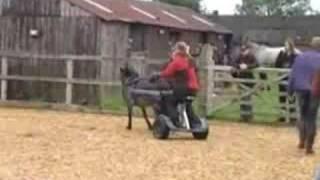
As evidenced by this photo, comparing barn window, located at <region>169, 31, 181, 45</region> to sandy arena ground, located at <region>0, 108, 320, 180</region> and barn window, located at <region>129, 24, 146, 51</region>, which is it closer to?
barn window, located at <region>129, 24, 146, 51</region>

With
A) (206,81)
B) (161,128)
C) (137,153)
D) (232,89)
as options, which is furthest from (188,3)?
(137,153)

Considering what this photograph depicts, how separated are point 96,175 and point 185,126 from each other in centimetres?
418

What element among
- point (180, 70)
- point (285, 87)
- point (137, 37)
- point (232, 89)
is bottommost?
point (232, 89)

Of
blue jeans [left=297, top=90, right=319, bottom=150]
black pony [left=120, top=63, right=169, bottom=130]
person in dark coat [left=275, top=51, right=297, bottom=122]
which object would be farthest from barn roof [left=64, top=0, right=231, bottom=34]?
blue jeans [left=297, top=90, right=319, bottom=150]

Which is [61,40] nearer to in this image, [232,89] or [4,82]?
[4,82]

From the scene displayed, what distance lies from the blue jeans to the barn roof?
13.3 m

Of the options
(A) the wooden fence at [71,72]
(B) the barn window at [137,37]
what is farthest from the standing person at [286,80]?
(B) the barn window at [137,37]

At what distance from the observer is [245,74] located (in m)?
18.2

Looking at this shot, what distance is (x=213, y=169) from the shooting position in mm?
10703

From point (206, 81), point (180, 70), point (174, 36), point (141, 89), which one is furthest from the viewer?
point (174, 36)

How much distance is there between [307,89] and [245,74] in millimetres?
5737

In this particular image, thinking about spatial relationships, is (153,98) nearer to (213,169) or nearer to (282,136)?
(282,136)

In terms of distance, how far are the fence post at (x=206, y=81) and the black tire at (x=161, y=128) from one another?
4.22 m

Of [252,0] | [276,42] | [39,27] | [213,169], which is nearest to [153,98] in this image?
[213,169]
